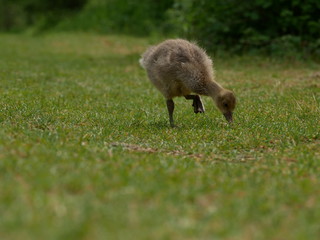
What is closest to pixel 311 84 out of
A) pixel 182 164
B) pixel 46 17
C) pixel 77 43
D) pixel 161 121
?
pixel 161 121

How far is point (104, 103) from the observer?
1349cm

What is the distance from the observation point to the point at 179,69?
10508 millimetres

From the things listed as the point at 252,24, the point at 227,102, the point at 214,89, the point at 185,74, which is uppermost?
the point at 185,74

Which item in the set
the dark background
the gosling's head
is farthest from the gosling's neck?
the dark background

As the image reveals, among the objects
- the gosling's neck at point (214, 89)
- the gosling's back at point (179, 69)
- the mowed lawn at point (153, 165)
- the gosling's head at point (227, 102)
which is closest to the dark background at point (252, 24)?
the mowed lawn at point (153, 165)

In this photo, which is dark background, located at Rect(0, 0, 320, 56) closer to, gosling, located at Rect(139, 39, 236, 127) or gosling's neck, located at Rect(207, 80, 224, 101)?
gosling, located at Rect(139, 39, 236, 127)

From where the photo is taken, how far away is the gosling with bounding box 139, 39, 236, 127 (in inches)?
405

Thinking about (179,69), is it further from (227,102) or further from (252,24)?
(252,24)

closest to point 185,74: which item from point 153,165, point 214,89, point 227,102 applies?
point 214,89

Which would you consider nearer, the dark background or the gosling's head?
the gosling's head

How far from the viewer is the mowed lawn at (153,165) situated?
4.62 meters

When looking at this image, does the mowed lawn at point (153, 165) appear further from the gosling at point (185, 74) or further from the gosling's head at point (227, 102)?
the gosling at point (185, 74)

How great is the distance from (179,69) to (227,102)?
47.0 inches

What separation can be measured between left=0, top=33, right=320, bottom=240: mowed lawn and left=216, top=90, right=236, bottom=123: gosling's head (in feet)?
1.30
